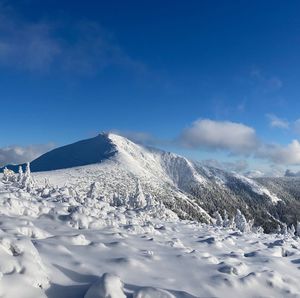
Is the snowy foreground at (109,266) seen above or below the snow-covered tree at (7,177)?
below

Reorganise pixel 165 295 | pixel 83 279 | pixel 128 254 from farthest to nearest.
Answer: pixel 128 254
pixel 83 279
pixel 165 295

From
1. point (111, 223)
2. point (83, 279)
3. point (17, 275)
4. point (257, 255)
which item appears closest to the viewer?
point (17, 275)

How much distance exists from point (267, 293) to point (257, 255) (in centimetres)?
812

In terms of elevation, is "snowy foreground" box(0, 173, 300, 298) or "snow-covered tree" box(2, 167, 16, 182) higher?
"snow-covered tree" box(2, 167, 16, 182)

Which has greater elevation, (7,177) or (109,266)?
(7,177)

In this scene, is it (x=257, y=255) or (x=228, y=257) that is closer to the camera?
(x=228, y=257)

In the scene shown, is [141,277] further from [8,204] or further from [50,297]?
[8,204]

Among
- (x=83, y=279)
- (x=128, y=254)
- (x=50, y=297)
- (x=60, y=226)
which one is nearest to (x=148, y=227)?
(x=60, y=226)

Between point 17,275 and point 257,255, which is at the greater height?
point 17,275

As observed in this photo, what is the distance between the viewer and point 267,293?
14.2 m

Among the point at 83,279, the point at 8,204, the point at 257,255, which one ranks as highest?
the point at 8,204

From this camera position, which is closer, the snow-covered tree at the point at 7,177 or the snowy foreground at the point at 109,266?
the snowy foreground at the point at 109,266

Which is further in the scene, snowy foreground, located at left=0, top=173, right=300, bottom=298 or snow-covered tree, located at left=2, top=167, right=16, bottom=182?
snow-covered tree, located at left=2, top=167, right=16, bottom=182

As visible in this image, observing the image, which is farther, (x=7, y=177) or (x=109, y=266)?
(x=7, y=177)
